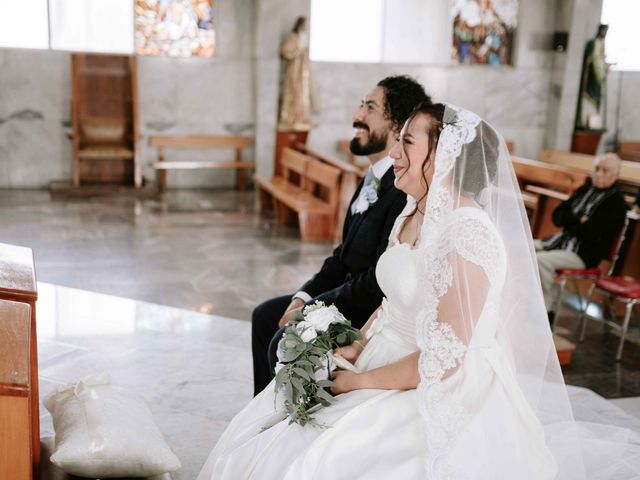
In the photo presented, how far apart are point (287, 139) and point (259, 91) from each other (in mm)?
810

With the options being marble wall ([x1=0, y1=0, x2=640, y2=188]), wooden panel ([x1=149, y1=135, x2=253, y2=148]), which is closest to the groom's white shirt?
marble wall ([x1=0, y1=0, x2=640, y2=188])

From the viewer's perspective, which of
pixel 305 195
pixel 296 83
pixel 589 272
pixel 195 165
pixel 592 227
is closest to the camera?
pixel 589 272

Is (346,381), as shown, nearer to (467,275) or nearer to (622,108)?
(467,275)

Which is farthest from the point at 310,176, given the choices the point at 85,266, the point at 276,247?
the point at 85,266

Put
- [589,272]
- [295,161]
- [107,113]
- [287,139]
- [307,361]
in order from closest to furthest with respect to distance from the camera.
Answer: [307,361] → [589,272] → [295,161] → [107,113] → [287,139]

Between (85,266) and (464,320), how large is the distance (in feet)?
16.1

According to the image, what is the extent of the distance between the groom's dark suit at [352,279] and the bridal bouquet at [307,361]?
623 millimetres

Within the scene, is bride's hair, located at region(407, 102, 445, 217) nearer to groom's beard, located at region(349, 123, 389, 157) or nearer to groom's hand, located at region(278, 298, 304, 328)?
groom's beard, located at region(349, 123, 389, 157)

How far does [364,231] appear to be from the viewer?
3.22 m

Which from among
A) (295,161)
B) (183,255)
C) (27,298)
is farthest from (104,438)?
(295,161)

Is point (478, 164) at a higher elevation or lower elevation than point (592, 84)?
lower

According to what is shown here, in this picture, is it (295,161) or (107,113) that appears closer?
(295,161)

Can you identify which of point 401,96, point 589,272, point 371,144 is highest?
point 401,96

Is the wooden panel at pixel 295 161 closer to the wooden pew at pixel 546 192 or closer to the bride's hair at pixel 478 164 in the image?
the wooden pew at pixel 546 192
